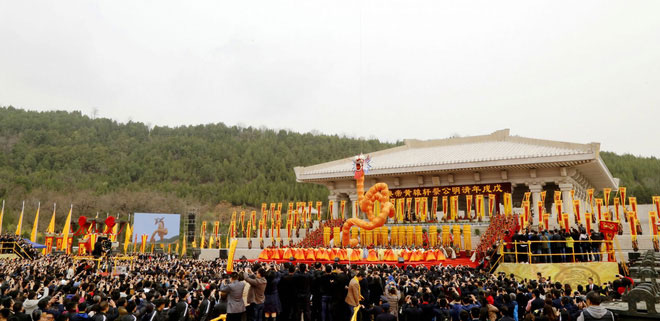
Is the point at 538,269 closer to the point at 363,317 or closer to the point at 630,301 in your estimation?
the point at 363,317

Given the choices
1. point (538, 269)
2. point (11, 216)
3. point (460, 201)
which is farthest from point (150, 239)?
point (538, 269)

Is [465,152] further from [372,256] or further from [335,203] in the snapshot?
[372,256]

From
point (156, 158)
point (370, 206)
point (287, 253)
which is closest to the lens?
point (287, 253)

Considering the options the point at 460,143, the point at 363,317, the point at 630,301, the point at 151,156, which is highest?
the point at 151,156

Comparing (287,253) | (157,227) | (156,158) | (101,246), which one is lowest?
(287,253)

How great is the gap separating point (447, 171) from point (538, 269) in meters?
14.2

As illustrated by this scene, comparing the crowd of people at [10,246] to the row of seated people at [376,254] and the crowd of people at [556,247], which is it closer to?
the row of seated people at [376,254]

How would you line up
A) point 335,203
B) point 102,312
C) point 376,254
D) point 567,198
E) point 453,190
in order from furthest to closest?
point 335,203
point 453,190
point 567,198
point 376,254
point 102,312

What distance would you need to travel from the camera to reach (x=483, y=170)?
29453 mm

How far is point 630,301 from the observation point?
19.3ft

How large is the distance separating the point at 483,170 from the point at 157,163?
6822cm

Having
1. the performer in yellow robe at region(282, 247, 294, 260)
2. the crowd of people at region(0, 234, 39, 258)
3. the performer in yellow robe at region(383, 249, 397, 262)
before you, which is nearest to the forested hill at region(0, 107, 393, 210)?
the crowd of people at region(0, 234, 39, 258)

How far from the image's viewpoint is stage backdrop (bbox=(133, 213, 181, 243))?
43688mm

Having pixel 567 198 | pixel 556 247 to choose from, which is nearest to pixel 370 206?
pixel 556 247
